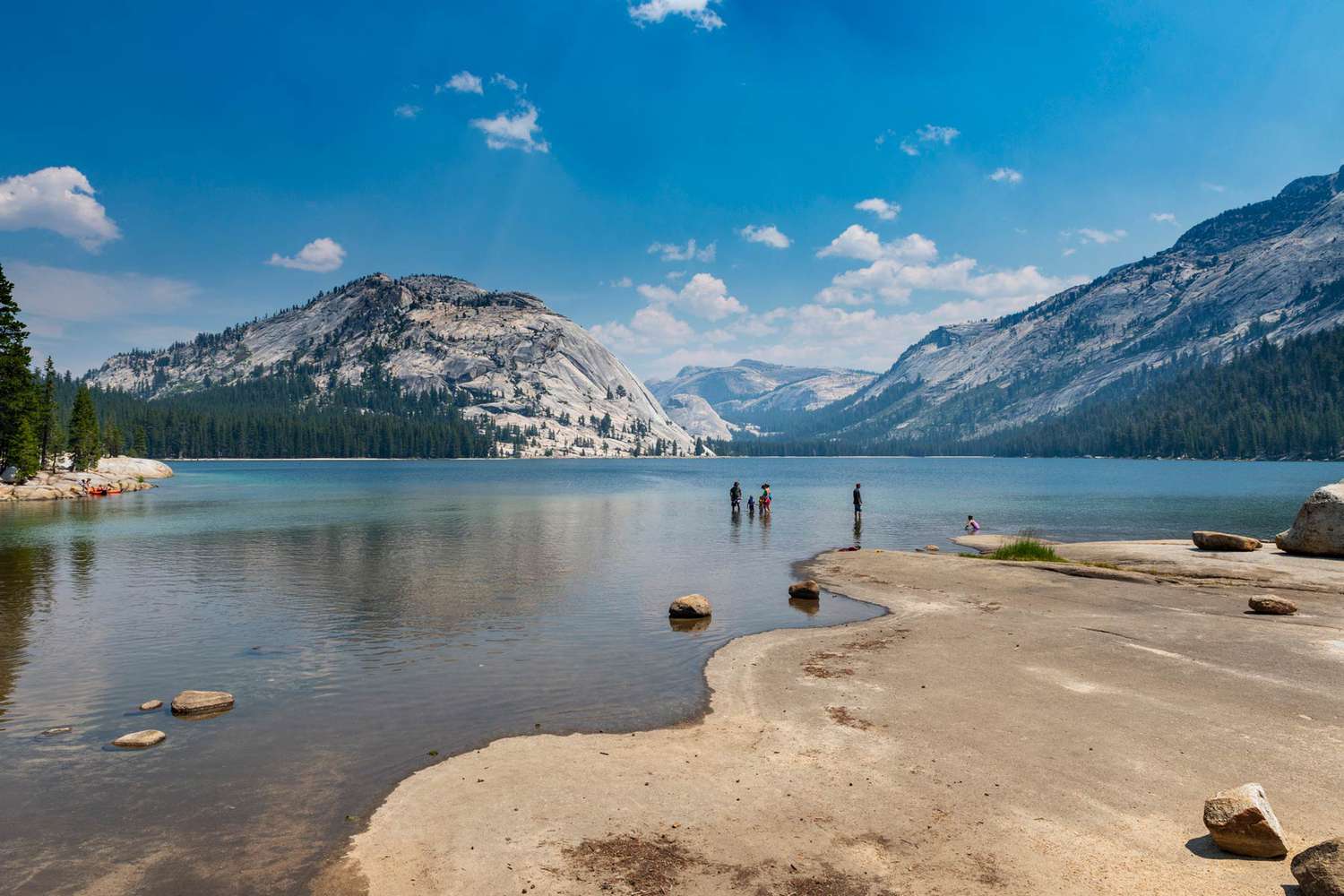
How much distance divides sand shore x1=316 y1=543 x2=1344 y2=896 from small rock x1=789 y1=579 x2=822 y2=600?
9.04 meters

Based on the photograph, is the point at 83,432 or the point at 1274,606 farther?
the point at 83,432

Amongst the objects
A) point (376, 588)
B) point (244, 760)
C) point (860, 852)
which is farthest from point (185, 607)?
point (860, 852)

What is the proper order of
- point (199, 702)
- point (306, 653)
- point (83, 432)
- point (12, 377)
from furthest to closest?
point (83, 432) < point (12, 377) < point (306, 653) < point (199, 702)

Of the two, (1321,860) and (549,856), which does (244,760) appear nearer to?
(549,856)

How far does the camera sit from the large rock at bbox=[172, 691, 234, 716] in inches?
738

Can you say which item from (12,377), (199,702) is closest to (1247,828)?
(199,702)

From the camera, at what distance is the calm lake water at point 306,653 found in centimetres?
1283

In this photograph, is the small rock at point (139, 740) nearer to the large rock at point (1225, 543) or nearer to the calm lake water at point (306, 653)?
the calm lake water at point (306, 653)

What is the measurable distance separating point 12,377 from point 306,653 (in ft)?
330

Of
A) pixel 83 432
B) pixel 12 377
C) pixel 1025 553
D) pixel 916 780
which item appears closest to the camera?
pixel 916 780

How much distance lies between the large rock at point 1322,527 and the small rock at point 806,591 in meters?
31.4

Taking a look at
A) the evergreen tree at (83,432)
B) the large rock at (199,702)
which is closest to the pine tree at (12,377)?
the evergreen tree at (83,432)

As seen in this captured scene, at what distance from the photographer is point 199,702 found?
18.9 meters

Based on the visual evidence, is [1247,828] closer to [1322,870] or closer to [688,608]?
[1322,870]
